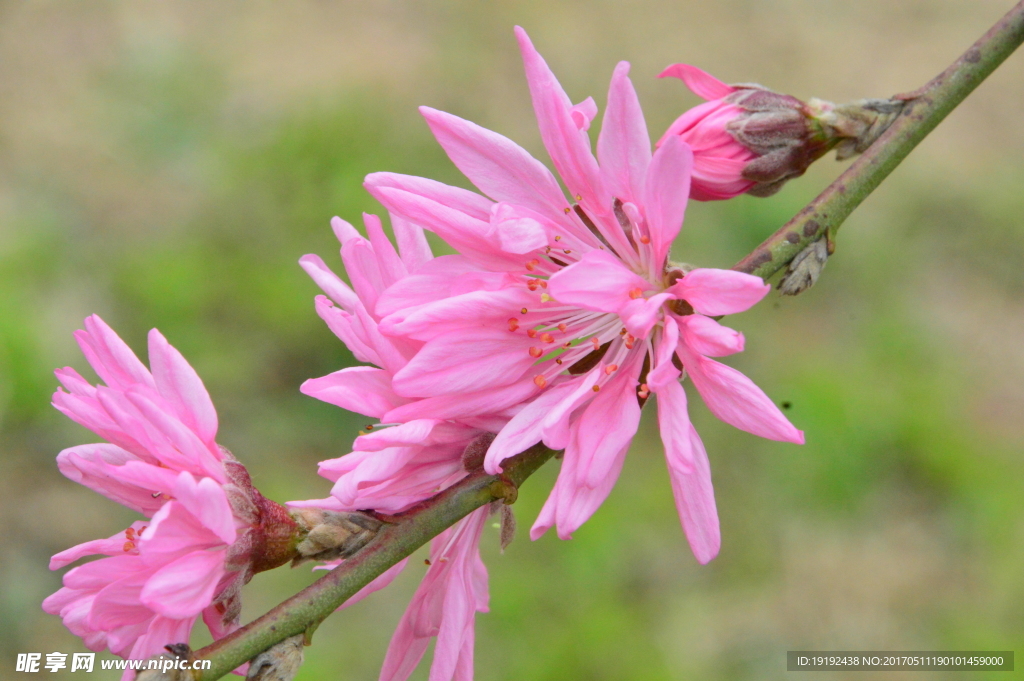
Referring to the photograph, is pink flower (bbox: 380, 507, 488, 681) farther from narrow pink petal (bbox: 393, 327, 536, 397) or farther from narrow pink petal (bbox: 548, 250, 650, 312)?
narrow pink petal (bbox: 548, 250, 650, 312)

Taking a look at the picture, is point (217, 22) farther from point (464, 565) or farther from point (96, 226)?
point (464, 565)

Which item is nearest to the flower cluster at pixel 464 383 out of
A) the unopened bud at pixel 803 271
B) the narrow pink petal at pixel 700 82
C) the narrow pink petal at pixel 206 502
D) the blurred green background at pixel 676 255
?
the narrow pink petal at pixel 206 502

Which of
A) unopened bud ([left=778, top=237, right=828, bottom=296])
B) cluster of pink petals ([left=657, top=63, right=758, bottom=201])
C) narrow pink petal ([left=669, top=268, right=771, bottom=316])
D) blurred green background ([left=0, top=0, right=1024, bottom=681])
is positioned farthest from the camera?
blurred green background ([left=0, top=0, right=1024, bottom=681])

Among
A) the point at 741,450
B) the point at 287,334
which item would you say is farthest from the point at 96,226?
the point at 741,450

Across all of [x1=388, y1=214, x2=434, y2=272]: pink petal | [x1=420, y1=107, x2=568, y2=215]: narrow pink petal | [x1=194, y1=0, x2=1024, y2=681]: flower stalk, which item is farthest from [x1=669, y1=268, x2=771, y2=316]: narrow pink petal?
[x1=388, y1=214, x2=434, y2=272]: pink petal

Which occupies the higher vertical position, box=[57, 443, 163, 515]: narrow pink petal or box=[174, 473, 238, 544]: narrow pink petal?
box=[57, 443, 163, 515]: narrow pink petal

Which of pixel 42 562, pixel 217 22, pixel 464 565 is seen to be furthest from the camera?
pixel 217 22

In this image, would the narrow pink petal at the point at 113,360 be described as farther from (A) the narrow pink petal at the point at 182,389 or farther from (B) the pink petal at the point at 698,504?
(B) the pink petal at the point at 698,504
